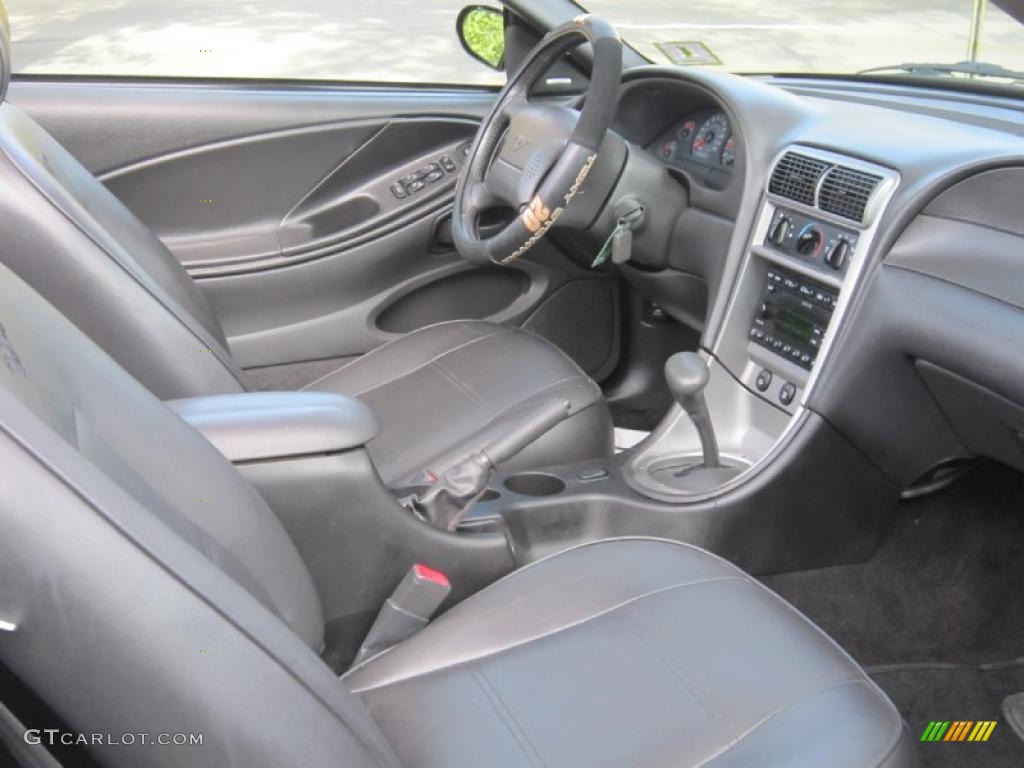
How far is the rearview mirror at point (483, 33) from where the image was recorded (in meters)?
2.50

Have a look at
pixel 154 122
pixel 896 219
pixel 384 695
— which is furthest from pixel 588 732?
pixel 154 122

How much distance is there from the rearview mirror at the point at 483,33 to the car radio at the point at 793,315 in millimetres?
1019

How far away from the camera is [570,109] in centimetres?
204

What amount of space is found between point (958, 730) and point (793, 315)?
0.69 meters

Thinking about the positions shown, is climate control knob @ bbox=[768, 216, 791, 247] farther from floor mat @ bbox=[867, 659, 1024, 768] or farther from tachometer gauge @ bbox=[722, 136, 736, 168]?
floor mat @ bbox=[867, 659, 1024, 768]

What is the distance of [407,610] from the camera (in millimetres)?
1356

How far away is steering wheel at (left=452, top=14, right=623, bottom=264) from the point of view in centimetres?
182

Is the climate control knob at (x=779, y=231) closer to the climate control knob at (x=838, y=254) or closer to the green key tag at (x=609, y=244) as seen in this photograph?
the climate control knob at (x=838, y=254)

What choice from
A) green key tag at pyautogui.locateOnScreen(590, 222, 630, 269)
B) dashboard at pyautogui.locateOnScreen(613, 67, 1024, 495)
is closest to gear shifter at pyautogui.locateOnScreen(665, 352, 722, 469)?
dashboard at pyautogui.locateOnScreen(613, 67, 1024, 495)

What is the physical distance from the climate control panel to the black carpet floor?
1.44 feet

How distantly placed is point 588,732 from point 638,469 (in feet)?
2.46

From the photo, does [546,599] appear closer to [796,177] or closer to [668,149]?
[796,177]

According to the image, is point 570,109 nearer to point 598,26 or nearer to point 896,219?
point 598,26

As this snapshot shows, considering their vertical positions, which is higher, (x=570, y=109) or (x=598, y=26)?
(x=598, y=26)
